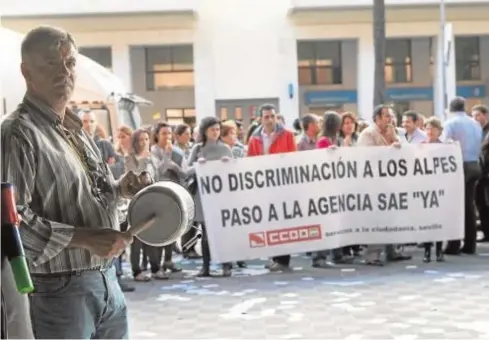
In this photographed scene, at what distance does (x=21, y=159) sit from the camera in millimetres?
2555

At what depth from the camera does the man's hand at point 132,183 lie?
2869 mm

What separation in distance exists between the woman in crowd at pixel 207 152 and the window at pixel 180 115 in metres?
19.6

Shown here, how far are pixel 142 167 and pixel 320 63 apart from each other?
23.1 m

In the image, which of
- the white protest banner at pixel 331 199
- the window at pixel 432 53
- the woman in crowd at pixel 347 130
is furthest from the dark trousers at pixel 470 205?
the window at pixel 432 53

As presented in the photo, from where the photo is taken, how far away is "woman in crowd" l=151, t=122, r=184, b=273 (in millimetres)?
9203

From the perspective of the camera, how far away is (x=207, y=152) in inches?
358

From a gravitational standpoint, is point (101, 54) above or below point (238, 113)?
above

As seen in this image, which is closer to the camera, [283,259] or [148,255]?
[148,255]

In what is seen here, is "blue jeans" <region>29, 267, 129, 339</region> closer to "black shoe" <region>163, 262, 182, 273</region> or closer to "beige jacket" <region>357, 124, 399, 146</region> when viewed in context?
"black shoe" <region>163, 262, 182, 273</region>

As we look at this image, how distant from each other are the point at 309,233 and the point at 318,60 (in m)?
22.4

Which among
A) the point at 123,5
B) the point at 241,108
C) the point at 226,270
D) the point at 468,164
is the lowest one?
the point at 226,270

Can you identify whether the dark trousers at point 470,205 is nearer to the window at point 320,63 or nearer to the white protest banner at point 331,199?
the white protest banner at point 331,199

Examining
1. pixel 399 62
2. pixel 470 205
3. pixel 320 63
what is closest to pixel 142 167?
pixel 470 205

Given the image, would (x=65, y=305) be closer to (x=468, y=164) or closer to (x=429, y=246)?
(x=429, y=246)
